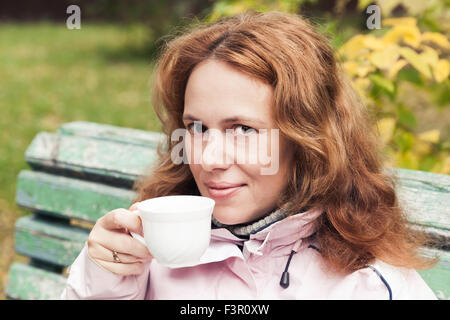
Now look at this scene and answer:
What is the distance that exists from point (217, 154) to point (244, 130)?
0.10 metres

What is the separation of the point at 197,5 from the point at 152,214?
364 inches

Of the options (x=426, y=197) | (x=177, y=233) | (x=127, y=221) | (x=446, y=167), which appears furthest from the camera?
(x=446, y=167)

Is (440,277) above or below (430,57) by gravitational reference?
below

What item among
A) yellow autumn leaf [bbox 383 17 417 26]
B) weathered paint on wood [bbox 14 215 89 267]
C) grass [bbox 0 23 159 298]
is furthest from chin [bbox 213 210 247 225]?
grass [bbox 0 23 159 298]

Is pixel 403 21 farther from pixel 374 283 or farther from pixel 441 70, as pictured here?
pixel 374 283

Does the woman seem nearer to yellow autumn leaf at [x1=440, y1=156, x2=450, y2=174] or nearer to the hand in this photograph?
the hand

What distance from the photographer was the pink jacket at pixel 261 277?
4.54ft

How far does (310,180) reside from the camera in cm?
150

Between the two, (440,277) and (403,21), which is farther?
(403,21)

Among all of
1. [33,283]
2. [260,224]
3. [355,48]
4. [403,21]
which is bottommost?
[33,283]

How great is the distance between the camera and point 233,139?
1404 millimetres

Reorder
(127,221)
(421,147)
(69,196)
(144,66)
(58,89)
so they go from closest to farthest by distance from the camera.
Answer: (127,221) → (69,196) → (421,147) → (58,89) → (144,66)

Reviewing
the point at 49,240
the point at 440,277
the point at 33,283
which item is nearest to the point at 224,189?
the point at 440,277

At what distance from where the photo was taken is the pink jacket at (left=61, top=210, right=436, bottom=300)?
138 centimetres
